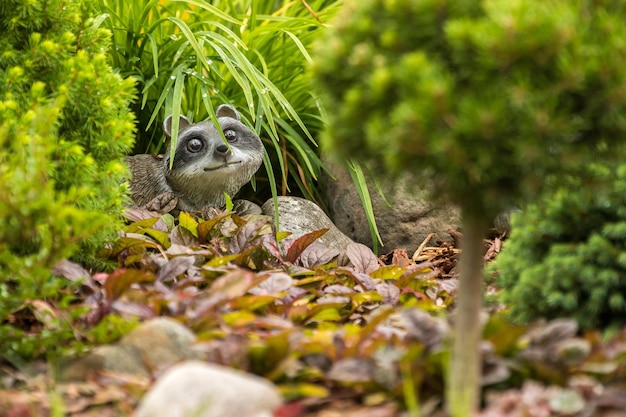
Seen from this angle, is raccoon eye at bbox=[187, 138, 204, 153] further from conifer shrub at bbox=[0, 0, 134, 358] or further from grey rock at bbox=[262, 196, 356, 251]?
conifer shrub at bbox=[0, 0, 134, 358]

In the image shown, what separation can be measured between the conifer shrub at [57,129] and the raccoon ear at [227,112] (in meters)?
0.94

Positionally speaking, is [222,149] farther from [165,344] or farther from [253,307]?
[165,344]

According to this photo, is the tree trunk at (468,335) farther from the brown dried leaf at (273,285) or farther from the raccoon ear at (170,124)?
the raccoon ear at (170,124)

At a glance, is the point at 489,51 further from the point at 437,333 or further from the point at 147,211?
the point at 147,211

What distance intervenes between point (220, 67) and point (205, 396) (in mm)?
3479

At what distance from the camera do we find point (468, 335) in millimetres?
1753

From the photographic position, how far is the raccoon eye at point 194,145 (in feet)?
12.8

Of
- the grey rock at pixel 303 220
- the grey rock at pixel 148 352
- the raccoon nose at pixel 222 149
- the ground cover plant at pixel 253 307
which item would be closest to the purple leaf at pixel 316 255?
A: the ground cover plant at pixel 253 307

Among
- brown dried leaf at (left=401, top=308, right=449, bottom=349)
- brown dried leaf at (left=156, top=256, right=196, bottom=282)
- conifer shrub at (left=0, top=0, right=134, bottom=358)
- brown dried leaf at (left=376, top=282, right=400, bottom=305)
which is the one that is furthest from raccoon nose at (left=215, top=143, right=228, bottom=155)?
brown dried leaf at (left=401, top=308, right=449, bottom=349)

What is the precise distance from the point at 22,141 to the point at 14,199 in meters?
0.35

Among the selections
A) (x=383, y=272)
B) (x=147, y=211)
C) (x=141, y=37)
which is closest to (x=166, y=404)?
(x=383, y=272)

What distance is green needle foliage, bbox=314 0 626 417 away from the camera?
1521mm

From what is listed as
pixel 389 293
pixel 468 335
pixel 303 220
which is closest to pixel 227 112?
pixel 303 220

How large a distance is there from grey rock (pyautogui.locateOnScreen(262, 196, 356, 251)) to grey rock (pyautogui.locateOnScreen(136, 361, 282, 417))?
2411mm
